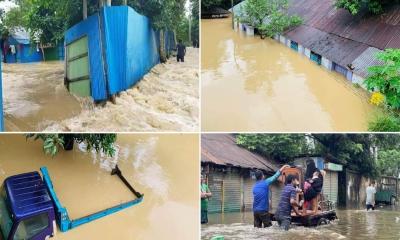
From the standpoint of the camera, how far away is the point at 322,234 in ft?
8.29

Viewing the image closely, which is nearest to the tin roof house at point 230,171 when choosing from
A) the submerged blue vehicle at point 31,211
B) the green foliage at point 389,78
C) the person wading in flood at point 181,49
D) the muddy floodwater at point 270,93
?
the muddy floodwater at point 270,93

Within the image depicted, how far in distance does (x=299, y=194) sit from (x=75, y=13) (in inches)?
67.4

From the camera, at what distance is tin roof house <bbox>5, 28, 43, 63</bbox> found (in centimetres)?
254

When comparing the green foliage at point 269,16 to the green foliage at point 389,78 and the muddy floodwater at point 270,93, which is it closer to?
the muddy floodwater at point 270,93

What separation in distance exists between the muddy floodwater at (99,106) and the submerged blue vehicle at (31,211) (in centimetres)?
35

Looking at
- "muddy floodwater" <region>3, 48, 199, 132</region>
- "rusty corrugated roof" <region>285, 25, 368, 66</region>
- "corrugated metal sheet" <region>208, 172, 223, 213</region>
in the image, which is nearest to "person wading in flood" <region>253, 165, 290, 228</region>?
"corrugated metal sheet" <region>208, 172, 223, 213</region>

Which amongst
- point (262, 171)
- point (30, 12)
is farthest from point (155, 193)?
point (30, 12)

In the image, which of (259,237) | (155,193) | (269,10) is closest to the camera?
(259,237)

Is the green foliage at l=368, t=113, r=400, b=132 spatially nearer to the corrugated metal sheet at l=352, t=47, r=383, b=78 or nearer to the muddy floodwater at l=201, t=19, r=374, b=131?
the muddy floodwater at l=201, t=19, r=374, b=131

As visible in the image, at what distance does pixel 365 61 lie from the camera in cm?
322

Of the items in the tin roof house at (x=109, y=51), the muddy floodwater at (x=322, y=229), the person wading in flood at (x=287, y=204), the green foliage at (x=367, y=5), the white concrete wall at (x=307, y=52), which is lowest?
the muddy floodwater at (x=322, y=229)

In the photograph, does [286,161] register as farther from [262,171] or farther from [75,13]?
[75,13]

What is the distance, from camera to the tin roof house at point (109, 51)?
2527 millimetres

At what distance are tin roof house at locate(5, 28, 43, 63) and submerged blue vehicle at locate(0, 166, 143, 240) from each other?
0.68 metres
